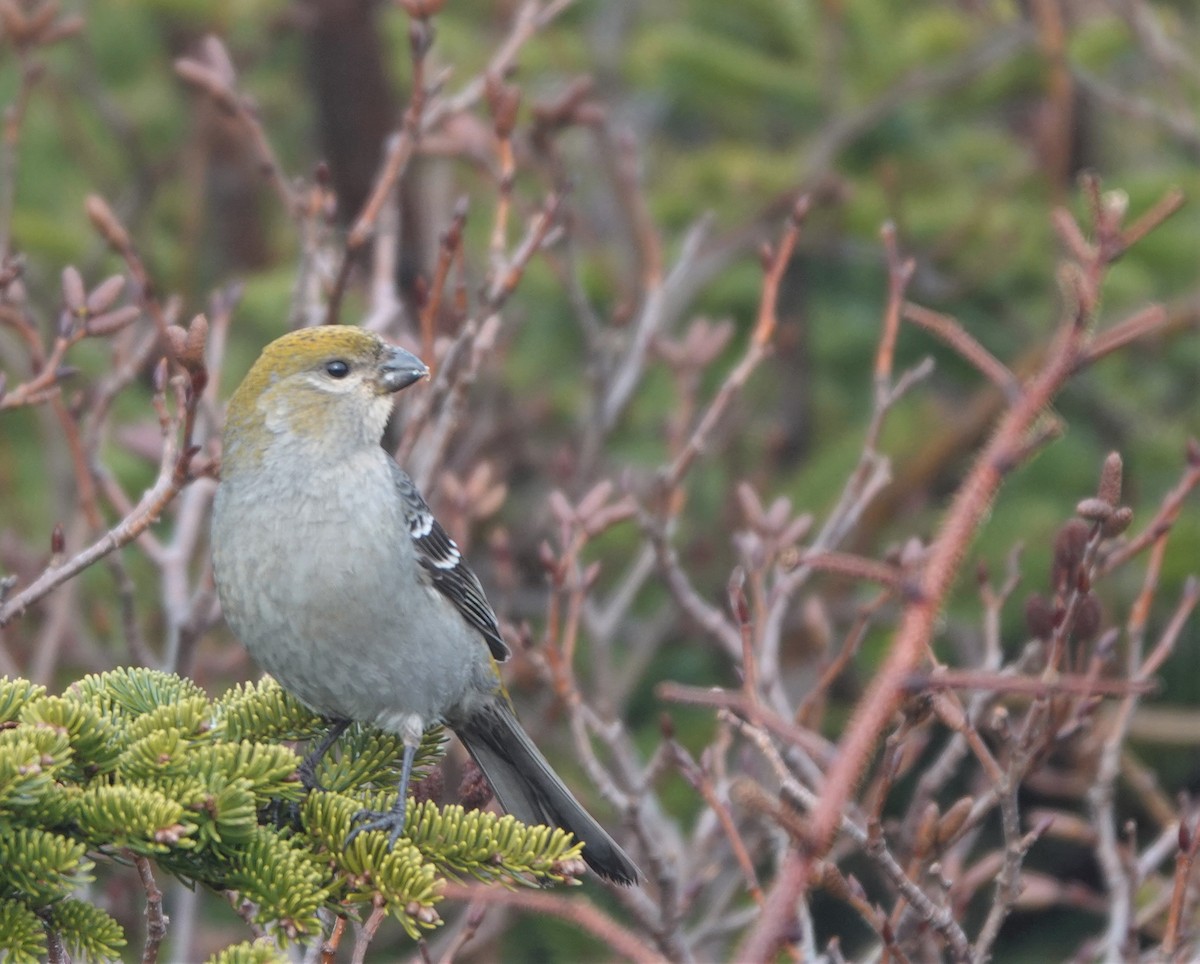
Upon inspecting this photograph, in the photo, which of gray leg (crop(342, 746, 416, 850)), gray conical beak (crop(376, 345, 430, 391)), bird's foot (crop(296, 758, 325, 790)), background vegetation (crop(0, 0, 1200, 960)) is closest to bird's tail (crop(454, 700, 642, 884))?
background vegetation (crop(0, 0, 1200, 960))

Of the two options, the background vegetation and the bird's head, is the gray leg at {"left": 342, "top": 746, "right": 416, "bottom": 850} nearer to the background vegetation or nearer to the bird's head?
the background vegetation

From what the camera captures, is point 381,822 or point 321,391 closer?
point 381,822

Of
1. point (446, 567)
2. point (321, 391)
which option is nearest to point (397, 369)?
point (321, 391)

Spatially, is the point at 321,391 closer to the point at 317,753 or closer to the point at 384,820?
the point at 317,753

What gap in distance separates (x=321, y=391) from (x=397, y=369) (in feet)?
0.72

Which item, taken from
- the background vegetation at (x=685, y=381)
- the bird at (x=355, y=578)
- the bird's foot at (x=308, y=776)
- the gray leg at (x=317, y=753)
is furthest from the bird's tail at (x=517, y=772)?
the bird's foot at (x=308, y=776)

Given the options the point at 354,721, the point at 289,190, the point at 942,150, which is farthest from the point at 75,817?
the point at 942,150

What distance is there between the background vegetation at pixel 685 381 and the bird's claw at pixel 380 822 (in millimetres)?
817

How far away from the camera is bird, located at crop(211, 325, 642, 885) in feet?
12.2

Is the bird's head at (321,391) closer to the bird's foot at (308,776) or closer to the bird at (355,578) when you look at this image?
the bird at (355,578)

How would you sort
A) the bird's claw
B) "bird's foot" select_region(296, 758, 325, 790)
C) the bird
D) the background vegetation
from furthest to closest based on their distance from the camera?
the background vegetation < the bird < "bird's foot" select_region(296, 758, 325, 790) < the bird's claw

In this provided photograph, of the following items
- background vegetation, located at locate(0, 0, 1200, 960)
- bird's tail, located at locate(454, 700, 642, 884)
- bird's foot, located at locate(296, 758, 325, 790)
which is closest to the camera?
bird's foot, located at locate(296, 758, 325, 790)

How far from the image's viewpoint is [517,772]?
4176 millimetres

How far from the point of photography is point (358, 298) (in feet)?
22.1
